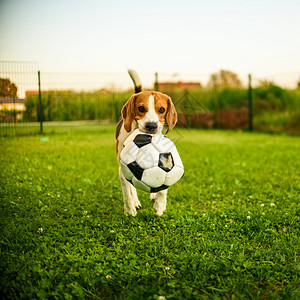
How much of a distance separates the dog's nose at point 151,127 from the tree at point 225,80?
47.3 feet

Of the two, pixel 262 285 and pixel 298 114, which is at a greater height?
pixel 298 114

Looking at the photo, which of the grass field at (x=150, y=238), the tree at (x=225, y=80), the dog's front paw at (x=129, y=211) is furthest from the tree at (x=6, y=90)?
the tree at (x=225, y=80)

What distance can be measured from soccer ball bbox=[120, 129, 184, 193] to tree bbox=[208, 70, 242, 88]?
47.6 feet

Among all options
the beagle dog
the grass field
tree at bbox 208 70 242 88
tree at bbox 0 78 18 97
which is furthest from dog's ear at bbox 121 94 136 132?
tree at bbox 208 70 242 88

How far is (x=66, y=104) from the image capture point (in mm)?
13750

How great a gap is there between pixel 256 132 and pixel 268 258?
42.1ft

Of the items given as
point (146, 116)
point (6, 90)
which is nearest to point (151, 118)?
point (146, 116)

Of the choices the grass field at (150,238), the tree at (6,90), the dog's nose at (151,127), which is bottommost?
the grass field at (150,238)

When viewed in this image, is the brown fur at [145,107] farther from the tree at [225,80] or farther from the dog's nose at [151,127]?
the tree at [225,80]

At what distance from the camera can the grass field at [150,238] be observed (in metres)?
2.47

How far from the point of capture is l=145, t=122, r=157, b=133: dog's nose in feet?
10.9

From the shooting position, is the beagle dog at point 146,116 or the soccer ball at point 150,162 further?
the beagle dog at point 146,116

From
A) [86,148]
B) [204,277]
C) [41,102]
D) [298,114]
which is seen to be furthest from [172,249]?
[298,114]

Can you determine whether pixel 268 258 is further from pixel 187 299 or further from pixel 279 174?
pixel 279 174
